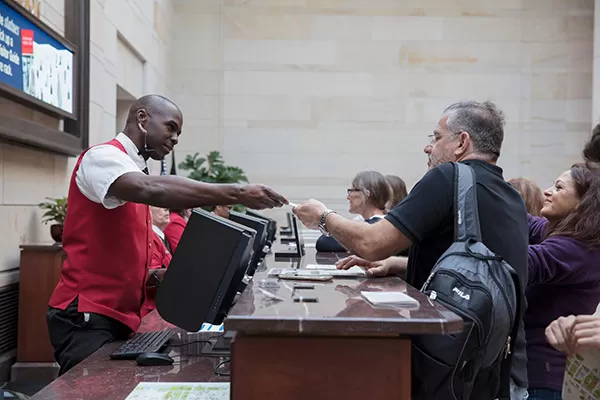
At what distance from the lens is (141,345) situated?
2334mm

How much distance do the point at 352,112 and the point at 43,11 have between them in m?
6.13

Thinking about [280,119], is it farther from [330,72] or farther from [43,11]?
[43,11]

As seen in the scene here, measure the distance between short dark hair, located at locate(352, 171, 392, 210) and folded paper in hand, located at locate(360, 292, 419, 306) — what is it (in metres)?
3.08

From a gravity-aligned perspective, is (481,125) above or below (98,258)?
above

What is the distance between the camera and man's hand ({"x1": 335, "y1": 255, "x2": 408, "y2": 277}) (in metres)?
2.39

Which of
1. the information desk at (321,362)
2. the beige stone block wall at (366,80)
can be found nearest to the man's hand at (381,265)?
the information desk at (321,362)

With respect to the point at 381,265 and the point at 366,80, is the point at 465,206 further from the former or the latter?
the point at 366,80

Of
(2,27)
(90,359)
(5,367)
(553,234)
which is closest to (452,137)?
(553,234)

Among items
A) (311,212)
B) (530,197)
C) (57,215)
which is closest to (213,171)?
(57,215)

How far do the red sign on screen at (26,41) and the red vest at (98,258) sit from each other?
2.81 metres

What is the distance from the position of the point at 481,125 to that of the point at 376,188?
2.40 metres

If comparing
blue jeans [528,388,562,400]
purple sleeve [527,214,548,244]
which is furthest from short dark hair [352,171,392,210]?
blue jeans [528,388,562,400]

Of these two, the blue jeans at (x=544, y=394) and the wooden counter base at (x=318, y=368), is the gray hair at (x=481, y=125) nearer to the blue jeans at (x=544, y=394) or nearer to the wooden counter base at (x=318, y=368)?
the blue jeans at (x=544, y=394)

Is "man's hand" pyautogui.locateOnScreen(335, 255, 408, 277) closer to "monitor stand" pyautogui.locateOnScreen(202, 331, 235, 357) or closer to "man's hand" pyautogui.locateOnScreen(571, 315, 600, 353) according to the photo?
"monitor stand" pyautogui.locateOnScreen(202, 331, 235, 357)
